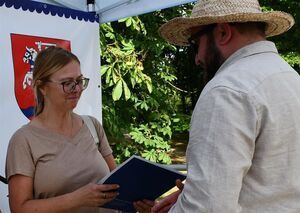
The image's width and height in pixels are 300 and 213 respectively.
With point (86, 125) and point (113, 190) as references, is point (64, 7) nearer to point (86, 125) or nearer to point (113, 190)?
point (86, 125)

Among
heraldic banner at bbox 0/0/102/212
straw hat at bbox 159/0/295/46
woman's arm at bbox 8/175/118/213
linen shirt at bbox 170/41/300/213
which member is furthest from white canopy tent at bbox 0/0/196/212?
linen shirt at bbox 170/41/300/213

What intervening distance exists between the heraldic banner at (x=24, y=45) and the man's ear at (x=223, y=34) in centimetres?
169

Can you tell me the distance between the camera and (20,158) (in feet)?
5.70

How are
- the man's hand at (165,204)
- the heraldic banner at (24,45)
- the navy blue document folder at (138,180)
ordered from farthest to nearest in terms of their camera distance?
the heraldic banner at (24,45), the navy blue document folder at (138,180), the man's hand at (165,204)

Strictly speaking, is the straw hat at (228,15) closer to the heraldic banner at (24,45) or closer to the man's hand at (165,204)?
the man's hand at (165,204)

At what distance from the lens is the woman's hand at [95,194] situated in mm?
1691

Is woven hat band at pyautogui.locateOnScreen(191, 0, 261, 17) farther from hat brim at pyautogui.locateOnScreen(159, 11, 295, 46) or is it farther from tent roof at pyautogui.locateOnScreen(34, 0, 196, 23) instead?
tent roof at pyautogui.locateOnScreen(34, 0, 196, 23)

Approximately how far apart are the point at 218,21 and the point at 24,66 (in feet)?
5.82

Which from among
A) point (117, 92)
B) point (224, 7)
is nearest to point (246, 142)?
point (224, 7)

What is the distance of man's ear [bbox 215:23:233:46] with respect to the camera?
1186 mm

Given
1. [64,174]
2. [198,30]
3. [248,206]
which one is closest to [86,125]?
[64,174]

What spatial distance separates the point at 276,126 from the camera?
106cm

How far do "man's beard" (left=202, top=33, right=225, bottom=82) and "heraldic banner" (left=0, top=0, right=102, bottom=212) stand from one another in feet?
5.41

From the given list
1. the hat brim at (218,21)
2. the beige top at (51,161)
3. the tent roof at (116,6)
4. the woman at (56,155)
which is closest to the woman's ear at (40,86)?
the woman at (56,155)
